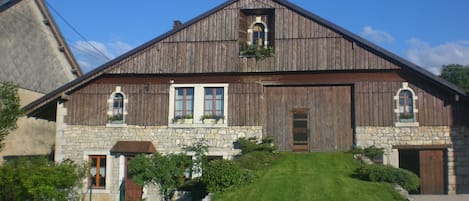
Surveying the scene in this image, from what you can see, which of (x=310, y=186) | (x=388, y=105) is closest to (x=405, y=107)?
(x=388, y=105)

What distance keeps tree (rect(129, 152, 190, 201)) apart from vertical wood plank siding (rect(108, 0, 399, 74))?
592 cm

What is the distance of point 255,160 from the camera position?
20.1 m

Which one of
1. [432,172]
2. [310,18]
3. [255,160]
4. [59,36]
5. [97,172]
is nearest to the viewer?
[255,160]

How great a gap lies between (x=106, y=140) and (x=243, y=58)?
260 inches

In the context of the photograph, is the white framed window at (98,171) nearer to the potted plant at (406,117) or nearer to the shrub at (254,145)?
the shrub at (254,145)

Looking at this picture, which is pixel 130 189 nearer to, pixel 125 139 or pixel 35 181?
pixel 125 139

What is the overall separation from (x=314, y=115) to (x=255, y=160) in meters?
4.17

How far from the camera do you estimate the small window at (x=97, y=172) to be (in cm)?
2311

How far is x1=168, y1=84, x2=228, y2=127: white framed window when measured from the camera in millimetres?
23109

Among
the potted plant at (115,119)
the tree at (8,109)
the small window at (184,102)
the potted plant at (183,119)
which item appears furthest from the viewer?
the potted plant at (115,119)

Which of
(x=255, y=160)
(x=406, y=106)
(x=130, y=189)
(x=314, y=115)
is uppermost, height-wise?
(x=406, y=106)

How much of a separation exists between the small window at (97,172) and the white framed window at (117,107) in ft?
5.05

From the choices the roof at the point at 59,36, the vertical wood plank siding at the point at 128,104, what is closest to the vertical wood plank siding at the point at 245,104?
the vertical wood plank siding at the point at 128,104

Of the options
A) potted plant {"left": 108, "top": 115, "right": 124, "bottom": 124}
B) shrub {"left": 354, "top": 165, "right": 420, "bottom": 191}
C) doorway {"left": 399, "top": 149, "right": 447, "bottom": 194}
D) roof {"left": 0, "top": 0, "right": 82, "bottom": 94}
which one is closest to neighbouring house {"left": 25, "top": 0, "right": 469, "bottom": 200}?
potted plant {"left": 108, "top": 115, "right": 124, "bottom": 124}
